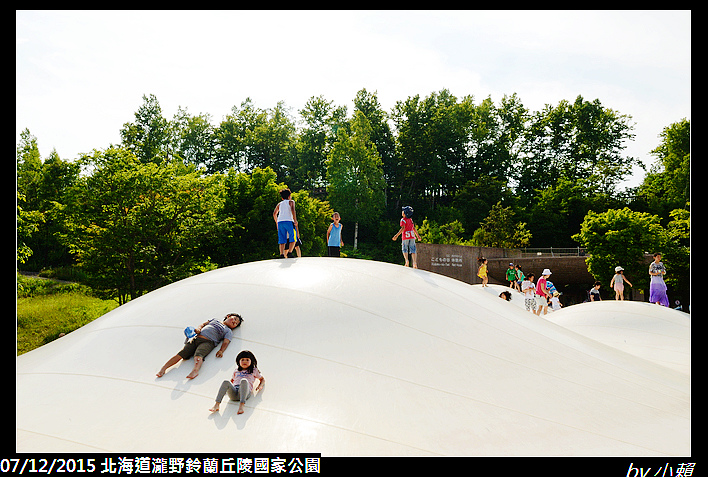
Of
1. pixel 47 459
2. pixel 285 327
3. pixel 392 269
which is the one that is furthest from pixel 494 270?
pixel 47 459

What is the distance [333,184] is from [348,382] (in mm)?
46637

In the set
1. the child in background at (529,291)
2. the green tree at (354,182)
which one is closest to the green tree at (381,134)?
the green tree at (354,182)

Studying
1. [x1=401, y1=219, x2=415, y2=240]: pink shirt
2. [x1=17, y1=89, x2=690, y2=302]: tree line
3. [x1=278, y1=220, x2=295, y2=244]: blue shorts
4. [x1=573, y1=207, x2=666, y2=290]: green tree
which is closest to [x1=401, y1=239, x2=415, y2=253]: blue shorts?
[x1=401, y1=219, x2=415, y2=240]: pink shirt

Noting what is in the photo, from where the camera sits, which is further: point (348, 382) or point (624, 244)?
point (624, 244)

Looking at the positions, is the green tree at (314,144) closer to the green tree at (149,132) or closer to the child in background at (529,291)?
the green tree at (149,132)

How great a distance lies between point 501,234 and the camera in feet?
141

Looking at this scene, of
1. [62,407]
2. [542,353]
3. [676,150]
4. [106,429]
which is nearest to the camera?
[106,429]

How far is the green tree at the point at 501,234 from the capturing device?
42.9 m

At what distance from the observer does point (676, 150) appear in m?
45.4

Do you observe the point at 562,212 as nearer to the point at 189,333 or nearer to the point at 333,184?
the point at 333,184

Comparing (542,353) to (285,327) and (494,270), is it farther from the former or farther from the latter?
(494,270)

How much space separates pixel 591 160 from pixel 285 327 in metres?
63.5

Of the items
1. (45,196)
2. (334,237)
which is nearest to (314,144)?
(45,196)

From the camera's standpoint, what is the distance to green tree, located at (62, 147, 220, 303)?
22.4 m
